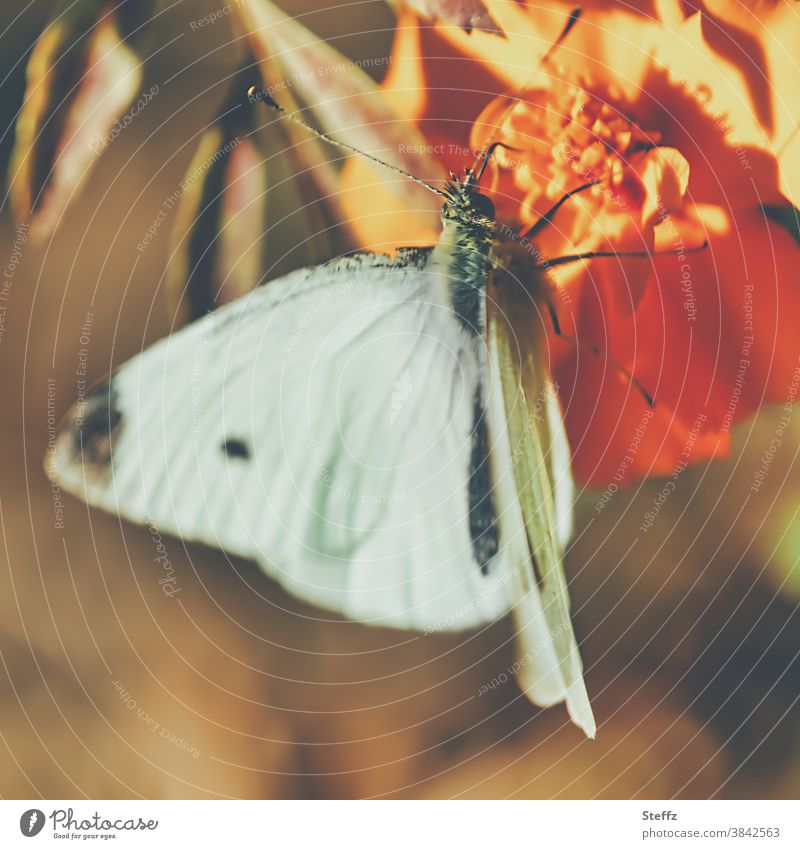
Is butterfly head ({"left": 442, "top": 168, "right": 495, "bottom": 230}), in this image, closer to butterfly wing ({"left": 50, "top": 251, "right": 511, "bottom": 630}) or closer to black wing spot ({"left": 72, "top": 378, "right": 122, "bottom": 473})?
butterfly wing ({"left": 50, "top": 251, "right": 511, "bottom": 630})

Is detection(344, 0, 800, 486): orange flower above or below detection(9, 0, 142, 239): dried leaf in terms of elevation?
below

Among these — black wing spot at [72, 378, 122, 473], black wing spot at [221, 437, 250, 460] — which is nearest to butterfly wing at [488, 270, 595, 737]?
black wing spot at [221, 437, 250, 460]

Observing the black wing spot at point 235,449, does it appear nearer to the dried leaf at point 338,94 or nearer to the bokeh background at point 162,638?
the bokeh background at point 162,638

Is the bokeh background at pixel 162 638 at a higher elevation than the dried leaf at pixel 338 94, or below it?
below

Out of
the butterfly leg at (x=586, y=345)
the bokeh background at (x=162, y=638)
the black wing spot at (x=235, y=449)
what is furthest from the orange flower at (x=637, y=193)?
the black wing spot at (x=235, y=449)

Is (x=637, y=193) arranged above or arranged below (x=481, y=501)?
above
